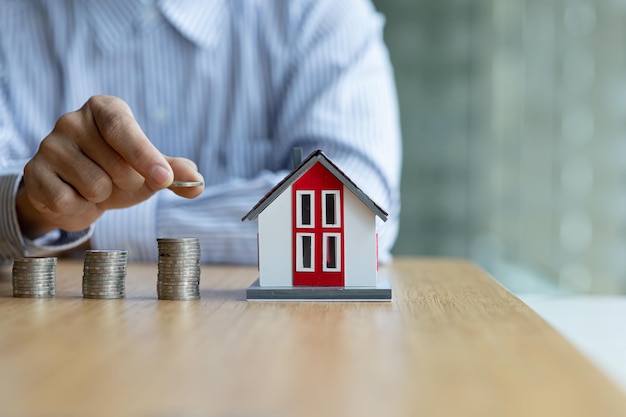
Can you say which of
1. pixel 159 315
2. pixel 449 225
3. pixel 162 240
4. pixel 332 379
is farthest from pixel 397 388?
pixel 449 225

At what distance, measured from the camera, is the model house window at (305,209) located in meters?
1.01

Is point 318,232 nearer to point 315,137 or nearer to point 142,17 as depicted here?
point 315,137

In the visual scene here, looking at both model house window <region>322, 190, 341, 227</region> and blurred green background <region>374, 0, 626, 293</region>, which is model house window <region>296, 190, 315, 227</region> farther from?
blurred green background <region>374, 0, 626, 293</region>

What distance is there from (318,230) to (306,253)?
0.11 ft

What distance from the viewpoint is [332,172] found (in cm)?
99

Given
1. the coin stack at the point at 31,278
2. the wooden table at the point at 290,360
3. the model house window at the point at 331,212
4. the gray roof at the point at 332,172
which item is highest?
the gray roof at the point at 332,172

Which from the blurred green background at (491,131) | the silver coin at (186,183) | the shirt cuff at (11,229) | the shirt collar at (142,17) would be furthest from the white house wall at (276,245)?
the blurred green background at (491,131)

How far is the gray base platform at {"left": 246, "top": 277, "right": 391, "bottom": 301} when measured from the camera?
0.97 meters

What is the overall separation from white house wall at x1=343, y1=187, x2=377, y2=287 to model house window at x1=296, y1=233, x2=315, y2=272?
0.04 metres

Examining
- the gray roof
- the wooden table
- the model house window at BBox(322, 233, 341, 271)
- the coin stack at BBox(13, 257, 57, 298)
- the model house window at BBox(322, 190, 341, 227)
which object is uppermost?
the gray roof

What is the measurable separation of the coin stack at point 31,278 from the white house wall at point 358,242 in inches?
15.5

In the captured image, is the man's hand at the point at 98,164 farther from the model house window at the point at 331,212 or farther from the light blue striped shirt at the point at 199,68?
the light blue striped shirt at the point at 199,68

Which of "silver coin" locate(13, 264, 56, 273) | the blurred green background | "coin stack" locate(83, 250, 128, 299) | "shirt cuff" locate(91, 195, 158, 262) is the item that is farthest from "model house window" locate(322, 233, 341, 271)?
the blurred green background

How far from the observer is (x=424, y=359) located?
25.0 inches
